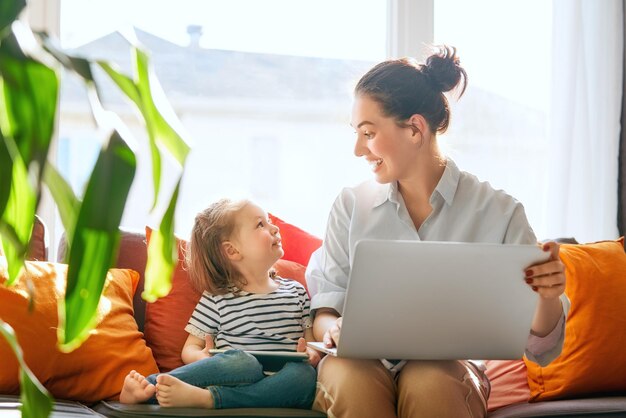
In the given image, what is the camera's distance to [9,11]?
2.06ft

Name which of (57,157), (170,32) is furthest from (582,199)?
(57,157)

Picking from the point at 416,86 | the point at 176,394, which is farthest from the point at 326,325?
the point at 416,86

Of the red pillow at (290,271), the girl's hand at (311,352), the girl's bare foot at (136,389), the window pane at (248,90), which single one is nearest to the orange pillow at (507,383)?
the girl's hand at (311,352)

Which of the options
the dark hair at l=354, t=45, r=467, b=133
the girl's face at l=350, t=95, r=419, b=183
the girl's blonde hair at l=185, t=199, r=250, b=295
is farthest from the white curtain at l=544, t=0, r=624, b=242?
the girl's blonde hair at l=185, t=199, r=250, b=295

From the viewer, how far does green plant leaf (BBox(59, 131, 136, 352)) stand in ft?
2.13

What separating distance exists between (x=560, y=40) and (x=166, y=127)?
117 inches

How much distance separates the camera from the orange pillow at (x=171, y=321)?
2.36 m

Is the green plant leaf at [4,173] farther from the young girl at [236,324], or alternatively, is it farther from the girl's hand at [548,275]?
the young girl at [236,324]

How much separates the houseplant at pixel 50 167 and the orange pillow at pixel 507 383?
1752 mm

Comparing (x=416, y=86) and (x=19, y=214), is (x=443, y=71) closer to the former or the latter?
(x=416, y=86)

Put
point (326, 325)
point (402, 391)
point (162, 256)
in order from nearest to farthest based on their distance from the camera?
point (162, 256) → point (402, 391) → point (326, 325)

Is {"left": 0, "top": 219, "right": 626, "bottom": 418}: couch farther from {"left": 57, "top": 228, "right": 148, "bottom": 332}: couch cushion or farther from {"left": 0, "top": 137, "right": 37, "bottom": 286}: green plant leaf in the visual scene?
{"left": 0, "top": 137, "right": 37, "bottom": 286}: green plant leaf

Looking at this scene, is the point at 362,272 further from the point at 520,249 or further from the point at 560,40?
the point at 560,40

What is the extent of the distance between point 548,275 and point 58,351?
1.12 metres
